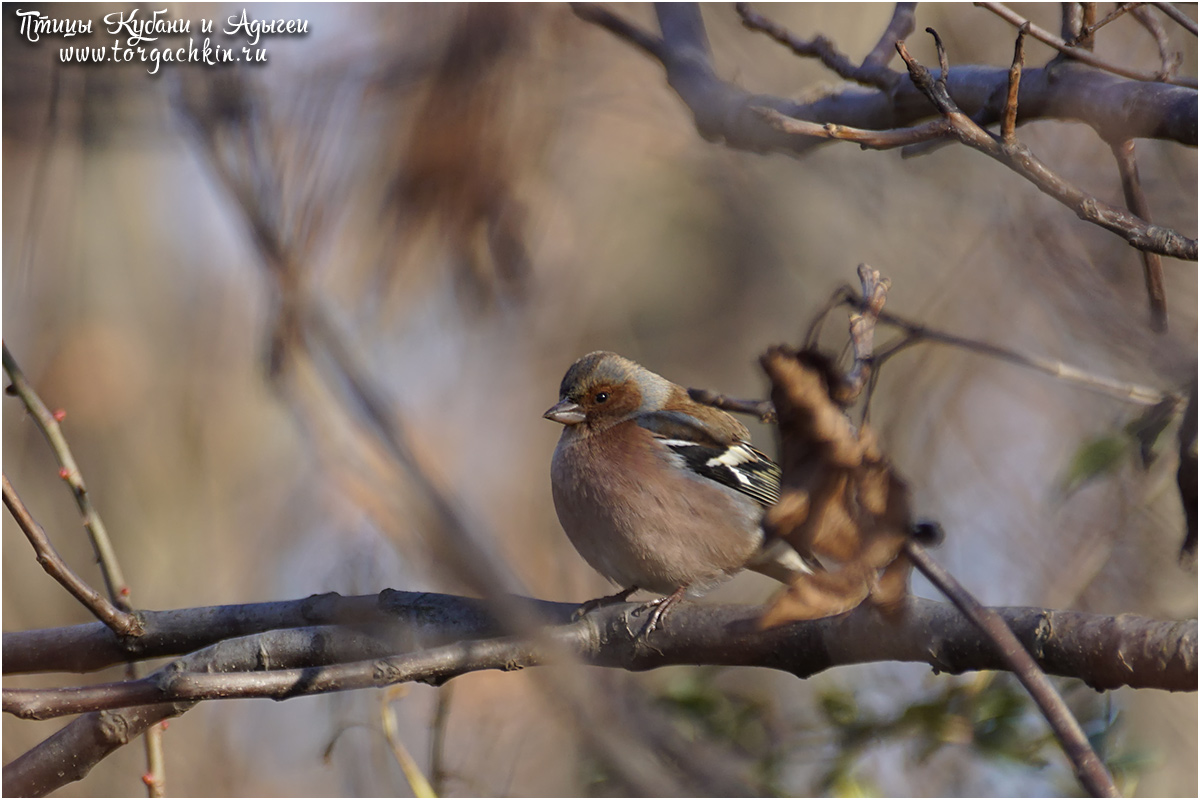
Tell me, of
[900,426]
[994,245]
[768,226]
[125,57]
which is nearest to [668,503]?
[900,426]

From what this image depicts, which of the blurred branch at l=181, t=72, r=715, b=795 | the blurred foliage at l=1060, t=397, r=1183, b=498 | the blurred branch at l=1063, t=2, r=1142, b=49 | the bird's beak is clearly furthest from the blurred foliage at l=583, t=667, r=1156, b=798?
the blurred branch at l=1063, t=2, r=1142, b=49

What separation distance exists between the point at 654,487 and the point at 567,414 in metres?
0.82

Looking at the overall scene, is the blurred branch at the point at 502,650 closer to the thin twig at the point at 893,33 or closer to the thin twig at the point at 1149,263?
the thin twig at the point at 1149,263

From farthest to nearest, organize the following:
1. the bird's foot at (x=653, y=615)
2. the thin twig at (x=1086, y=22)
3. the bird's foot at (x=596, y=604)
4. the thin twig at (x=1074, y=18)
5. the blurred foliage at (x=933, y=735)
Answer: the blurred foliage at (x=933, y=735)
the bird's foot at (x=596, y=604)
the bird's foot at (x=653, y=615)
the thin twig at (x=1074, y=18)
the thin twig at (x=1086, y=22)

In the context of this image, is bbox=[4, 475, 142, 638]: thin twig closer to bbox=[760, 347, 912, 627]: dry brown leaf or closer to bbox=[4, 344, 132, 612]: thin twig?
bbox=[4, 344, 132, 612]: thin twig

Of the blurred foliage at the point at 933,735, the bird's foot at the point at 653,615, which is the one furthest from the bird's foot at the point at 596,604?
the blurred foliage at the point at 933,735

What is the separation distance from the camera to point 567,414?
5.66m

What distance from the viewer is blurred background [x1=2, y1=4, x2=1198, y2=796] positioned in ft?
13.1

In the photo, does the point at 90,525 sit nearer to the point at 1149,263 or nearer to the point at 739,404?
the point at 739,404

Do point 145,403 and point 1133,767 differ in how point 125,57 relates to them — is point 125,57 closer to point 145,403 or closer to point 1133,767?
point 145,403

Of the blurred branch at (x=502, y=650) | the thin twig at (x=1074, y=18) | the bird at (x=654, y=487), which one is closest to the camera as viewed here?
the blurred branch at (x=502, y=650)

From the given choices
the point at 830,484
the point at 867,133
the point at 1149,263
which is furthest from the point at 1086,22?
the point at 830,484

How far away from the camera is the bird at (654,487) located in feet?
16.0

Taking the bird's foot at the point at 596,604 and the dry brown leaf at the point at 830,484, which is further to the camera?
the bird's foot at the point at 596,604
